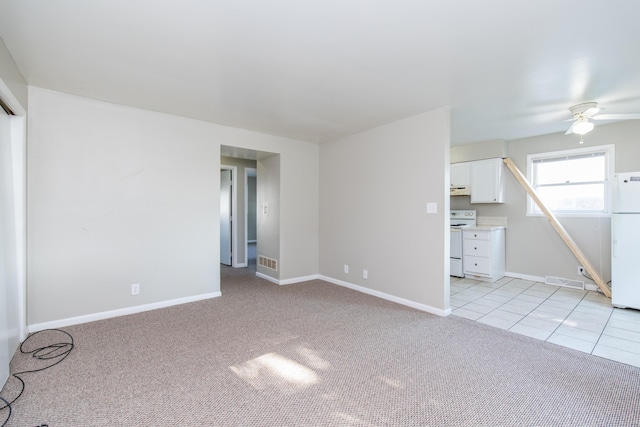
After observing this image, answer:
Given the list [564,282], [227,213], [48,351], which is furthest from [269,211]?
[564,282]

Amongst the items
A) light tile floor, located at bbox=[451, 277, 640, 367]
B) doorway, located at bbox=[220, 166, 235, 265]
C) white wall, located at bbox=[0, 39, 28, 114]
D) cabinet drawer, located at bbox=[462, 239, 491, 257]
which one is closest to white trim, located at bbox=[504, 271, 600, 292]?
light tile floor, located at bbox=[451, 277, 640, 367]

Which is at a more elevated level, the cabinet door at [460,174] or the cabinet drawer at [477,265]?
the cabinet door at [460,174]

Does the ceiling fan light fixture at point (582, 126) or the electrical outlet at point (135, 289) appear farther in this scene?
the electrical outlet at point (135, 289)

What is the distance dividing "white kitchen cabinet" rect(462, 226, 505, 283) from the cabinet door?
949 mm

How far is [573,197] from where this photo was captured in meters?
4.60

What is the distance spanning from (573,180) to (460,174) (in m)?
1.61

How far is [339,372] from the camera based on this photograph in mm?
2207

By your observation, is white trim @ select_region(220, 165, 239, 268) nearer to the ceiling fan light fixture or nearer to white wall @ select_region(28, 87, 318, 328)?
white wall @ select_region(28, 87, 318, 328)

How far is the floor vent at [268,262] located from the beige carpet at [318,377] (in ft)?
5.52

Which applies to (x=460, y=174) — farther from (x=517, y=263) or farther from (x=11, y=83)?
(x=11, y=83)

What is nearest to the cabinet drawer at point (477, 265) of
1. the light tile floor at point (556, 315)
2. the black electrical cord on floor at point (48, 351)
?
the light tile floor at point (556, 315)

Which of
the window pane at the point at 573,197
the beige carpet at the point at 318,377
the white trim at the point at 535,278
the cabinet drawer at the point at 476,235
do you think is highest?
the window pane at the point at 573,197

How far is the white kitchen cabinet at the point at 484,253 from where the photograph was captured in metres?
4.82

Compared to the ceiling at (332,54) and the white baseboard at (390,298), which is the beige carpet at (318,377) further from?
the ceiling at (332,54)
